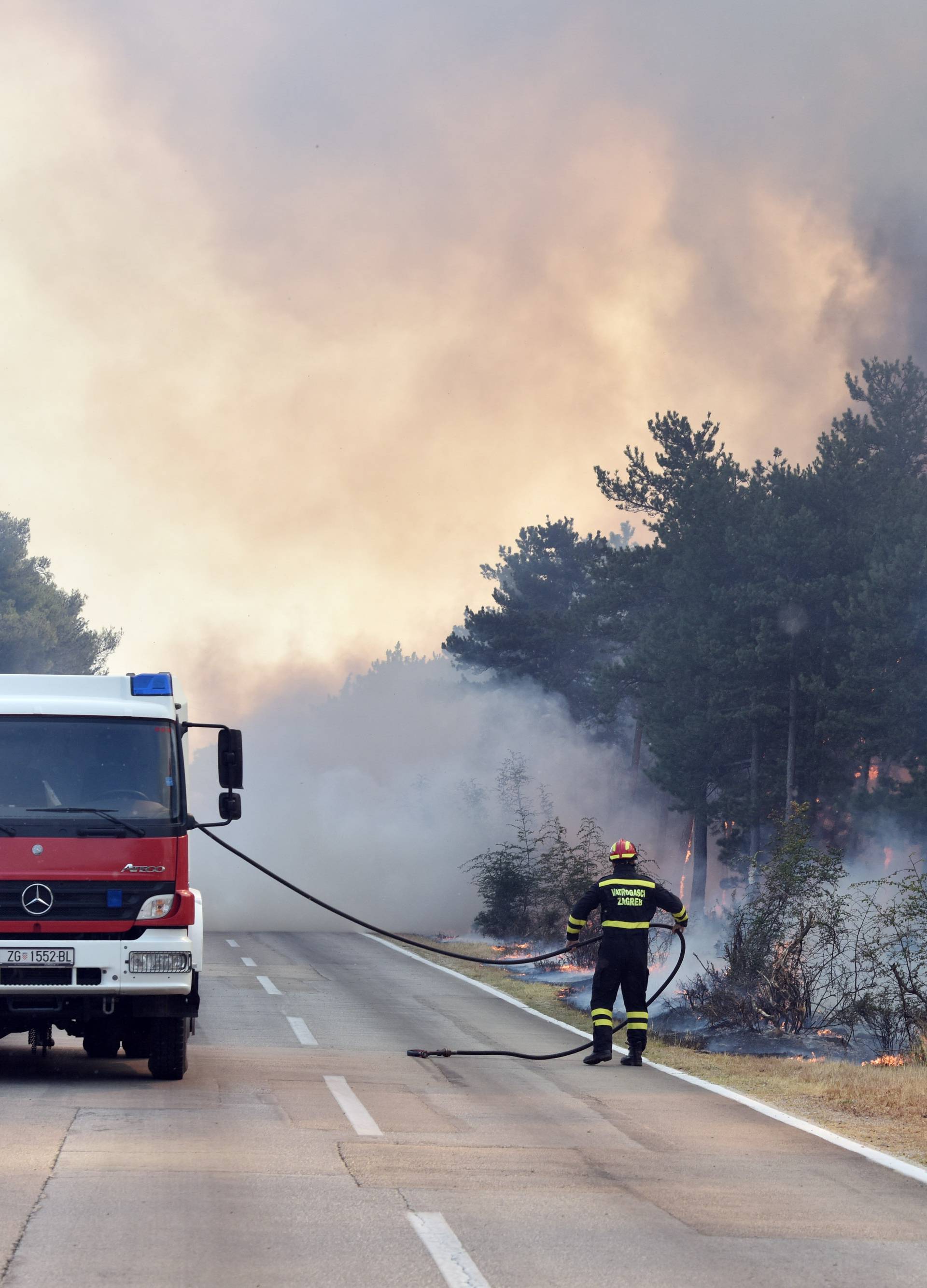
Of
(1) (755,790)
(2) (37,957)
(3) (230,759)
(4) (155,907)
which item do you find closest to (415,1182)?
(4) (155,907)

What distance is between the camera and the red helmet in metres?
12.5

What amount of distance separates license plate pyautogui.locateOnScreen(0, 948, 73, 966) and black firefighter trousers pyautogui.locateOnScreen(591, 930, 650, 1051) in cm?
460

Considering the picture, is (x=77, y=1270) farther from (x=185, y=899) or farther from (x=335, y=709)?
(x=335, y=709)

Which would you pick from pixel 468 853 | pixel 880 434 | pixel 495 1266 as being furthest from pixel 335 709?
pixel 495 1266

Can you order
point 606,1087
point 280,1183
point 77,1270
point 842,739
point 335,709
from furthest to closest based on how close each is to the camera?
point 335,709
point 842,739
point 606,1087
point 280,1183
point 77,1270

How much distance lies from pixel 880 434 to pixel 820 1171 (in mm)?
44606

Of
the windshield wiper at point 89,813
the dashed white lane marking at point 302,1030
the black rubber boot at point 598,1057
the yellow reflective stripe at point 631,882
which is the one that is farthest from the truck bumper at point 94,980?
the black rubber boot at point 598,1057

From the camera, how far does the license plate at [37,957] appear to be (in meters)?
10.2

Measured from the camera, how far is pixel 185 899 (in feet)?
34.8

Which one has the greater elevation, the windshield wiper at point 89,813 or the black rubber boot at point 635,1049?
the windshield wiper at point 89,813

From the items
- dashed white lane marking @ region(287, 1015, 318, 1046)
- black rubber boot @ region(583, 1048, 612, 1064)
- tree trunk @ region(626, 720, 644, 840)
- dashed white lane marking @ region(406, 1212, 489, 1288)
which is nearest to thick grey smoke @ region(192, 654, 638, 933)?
tree trunk @ region(626, 720, 644, 840)

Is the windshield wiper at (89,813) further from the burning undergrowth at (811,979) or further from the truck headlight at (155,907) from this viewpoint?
the burning undergrowth at (811,979)

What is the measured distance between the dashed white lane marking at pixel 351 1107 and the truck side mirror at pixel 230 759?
218 centimetres

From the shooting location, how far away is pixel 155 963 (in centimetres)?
1040
